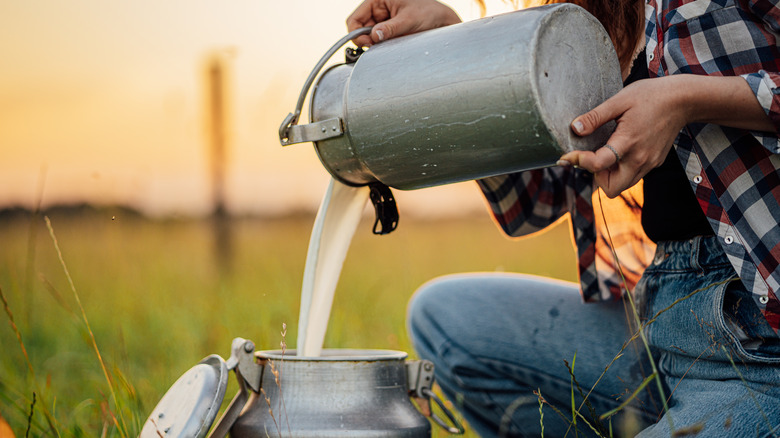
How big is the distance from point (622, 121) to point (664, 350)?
0.48 m

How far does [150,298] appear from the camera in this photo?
2.99 metres

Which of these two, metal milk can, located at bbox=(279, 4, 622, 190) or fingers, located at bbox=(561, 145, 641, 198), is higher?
metal milk can, located at bbox=(279, 4, 622, 190)

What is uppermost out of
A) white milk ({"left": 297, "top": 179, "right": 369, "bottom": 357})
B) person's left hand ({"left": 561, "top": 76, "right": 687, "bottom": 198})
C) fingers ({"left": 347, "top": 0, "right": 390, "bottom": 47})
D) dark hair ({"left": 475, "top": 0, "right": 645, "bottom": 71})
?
fingers ({"left": 347, "top": 0, "right": 390, "bottom": 47})

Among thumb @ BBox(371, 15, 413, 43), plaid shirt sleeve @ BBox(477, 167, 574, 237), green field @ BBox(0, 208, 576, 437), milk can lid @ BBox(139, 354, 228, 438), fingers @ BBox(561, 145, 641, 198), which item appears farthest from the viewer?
green field @ BBox(0, 208, 576, 437)

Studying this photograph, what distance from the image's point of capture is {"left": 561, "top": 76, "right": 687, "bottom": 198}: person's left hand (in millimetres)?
848

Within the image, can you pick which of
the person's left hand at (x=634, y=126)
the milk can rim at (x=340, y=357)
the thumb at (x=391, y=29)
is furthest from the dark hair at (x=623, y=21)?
the milk can rim at (x=340, y=357)

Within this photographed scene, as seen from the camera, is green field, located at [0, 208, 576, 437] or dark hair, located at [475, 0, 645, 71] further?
green field, located at [0, 208, 576, 437]

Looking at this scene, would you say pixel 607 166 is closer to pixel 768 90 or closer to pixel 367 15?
pixel 768 90

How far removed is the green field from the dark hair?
2.88 feet

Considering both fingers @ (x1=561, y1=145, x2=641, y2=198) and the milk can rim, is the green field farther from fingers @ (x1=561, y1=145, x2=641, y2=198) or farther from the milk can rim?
fingers @ (x1=561, y1=145, x2=641, y2=198)

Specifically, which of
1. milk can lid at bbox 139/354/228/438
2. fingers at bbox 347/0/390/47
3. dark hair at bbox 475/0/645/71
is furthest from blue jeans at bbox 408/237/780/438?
fingers at bbox 347/0/390/47

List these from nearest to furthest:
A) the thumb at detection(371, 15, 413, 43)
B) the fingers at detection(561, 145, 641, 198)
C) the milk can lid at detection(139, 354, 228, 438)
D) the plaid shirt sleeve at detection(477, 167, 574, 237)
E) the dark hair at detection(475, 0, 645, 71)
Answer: the fingers at detection(561, 145, 641, 198) < the milk can lid at detection(139, 354, 228, 438) < the thumb at detection(371, 15, 413, 43) < the dark hair at detection(475, 0, 645, 71) < the plaid shirt sleeve at detection(477, 167, 574, 237)

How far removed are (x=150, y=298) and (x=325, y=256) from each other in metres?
2.08

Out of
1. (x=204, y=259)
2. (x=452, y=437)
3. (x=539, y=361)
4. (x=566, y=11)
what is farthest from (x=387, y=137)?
(x=204, y=259)
